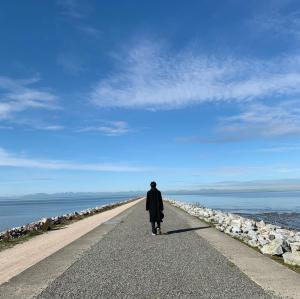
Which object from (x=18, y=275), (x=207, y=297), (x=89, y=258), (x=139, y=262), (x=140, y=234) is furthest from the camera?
(x=140, y=234)

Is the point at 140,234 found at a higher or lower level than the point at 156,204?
lower

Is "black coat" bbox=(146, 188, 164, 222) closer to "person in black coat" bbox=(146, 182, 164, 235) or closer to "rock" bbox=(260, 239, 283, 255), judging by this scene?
"person in black coat" bbox=(146, 182, 164, 235)

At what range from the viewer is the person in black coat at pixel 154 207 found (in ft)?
62.3

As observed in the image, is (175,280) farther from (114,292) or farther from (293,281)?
(293,281)

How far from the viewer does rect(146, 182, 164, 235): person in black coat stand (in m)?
19.0

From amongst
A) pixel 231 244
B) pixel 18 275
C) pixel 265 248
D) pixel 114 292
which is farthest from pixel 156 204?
pixel 114 292

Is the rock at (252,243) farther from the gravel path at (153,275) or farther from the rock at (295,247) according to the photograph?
the rock at (295,247)

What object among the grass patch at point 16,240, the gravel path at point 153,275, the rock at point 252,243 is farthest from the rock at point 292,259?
the grass patch at point 16,240

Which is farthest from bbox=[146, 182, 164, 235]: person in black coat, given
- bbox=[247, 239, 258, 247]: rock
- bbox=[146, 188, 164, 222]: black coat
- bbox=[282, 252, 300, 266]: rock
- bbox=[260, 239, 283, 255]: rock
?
bbox=[282, 252, 300, 266]: rock

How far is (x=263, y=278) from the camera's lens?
9.63m

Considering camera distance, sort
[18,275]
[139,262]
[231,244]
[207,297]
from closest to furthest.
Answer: [207,297] < [18,275] < [139,262] < [231,244]

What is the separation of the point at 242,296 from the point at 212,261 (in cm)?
379

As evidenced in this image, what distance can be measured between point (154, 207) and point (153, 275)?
30.3 ft

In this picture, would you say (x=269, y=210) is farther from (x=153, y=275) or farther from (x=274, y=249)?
(x=153, y=275)
